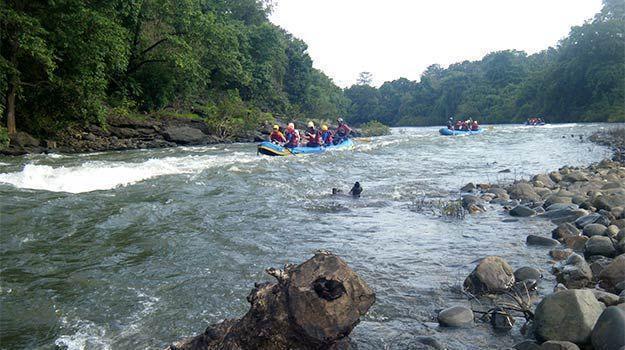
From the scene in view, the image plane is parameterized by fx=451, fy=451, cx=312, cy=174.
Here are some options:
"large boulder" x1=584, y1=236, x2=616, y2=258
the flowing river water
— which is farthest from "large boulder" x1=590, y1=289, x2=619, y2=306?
"large boulder" x1=584, y1=236, x2=616, y2=258

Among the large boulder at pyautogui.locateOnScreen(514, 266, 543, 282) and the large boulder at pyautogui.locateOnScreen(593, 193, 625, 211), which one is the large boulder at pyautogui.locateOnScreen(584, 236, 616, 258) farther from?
the large boulder at pyautogui.locateOnScreen(593, 193, 625, 211)

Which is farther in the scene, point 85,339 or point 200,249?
point 200,249

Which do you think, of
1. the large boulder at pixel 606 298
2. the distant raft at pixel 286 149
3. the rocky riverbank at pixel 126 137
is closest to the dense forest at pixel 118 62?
the rocky riverbank at pixel 126 137

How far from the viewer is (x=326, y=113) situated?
61781 mm

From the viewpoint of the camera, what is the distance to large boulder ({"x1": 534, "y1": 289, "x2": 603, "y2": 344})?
2.93 metres

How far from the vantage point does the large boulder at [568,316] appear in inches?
115

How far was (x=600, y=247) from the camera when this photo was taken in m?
4.92

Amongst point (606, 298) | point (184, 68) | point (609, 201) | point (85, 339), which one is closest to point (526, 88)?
point (184, 68)

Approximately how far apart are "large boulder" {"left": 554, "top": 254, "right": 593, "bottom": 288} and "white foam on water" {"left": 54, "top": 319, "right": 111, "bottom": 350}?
13.0 feet

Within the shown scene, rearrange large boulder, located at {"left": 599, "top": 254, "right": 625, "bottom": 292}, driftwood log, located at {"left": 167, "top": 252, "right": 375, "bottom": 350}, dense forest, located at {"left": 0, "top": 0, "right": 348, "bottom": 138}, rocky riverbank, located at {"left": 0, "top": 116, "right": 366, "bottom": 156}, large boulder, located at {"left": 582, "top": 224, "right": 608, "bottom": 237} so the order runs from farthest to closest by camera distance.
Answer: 1. rocky riverbank, located at {"left": 0, "top": 116, "right": 366, "bottom": 156}
2. dense forest, located at {"left": 0, "top": 0, "right": 348, "bottom": 138}
3. large boulder, located at {"left": 582, "top": 224, "right": 608, "bottom": 237}
4. large boulder, located at {"left": 599, "top": 254, "right": 625, "bottom": 292}
5. driftwood log, located at {"left": 167, "top": 252, "right": 375, "bottom": 350}

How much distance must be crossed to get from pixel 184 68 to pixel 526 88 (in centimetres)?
5808

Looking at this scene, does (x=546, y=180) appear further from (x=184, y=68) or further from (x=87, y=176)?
(x=184, y=68)

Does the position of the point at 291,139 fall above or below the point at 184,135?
above

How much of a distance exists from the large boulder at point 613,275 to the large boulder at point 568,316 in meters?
1.01
